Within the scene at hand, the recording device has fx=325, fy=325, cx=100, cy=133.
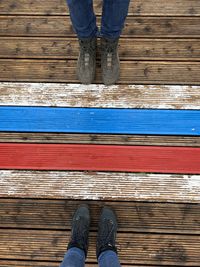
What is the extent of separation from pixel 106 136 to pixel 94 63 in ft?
1.72

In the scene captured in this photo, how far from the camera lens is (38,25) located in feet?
8.15

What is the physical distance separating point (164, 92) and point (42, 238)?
1.25 metres

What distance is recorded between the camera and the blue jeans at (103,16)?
169cm

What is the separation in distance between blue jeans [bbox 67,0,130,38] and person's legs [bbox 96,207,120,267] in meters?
1.08

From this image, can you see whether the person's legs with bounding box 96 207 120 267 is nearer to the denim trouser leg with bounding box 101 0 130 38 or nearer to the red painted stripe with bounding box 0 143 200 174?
the red painted stripe with bounding box 0 143 200 174

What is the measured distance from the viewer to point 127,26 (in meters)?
2.45

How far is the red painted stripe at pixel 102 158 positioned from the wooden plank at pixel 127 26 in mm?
879

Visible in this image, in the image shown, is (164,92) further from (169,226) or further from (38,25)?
(38,25)

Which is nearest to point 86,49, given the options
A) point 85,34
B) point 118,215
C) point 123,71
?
point 85,34

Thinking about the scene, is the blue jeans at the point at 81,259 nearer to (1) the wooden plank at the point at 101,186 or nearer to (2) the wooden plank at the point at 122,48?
(1) the wooden plank at the point at 101,186

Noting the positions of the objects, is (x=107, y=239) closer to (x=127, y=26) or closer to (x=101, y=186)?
(x=101, y=186)

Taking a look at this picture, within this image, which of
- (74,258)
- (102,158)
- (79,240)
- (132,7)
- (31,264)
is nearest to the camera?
(74,258)

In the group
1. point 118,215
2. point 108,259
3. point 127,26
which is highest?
point 127,26

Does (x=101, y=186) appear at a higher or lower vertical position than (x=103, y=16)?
lower
